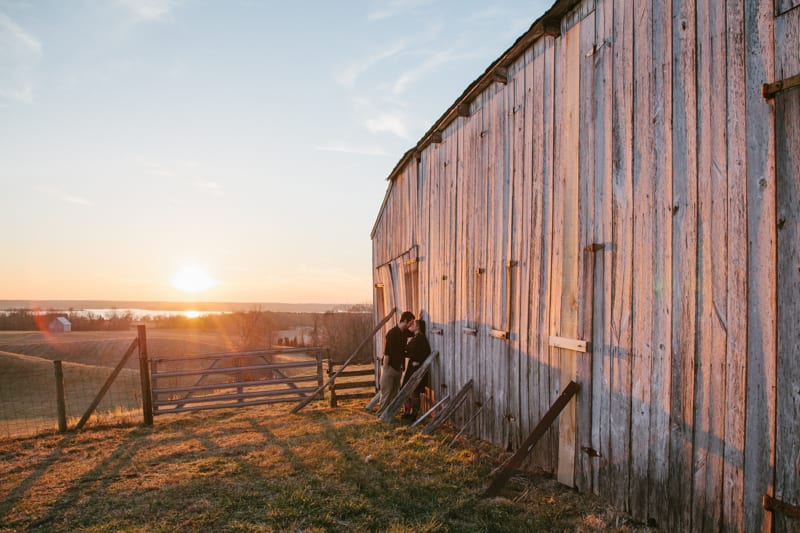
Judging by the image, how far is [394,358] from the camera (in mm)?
9773

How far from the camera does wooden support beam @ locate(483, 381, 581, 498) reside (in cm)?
501

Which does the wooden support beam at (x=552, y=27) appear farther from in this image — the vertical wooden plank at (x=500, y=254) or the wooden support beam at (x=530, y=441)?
the wooden support beam at (x=530, y=441)

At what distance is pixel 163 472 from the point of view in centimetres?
665

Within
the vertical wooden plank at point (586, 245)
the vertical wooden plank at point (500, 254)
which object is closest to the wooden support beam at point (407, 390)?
the vertical wooden plank at point (500, 254)

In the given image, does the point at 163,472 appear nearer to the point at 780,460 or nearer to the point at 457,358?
the point at 457,358

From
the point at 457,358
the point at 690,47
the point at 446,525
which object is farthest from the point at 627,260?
the point at 457,358

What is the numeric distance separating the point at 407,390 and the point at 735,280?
6.40 m

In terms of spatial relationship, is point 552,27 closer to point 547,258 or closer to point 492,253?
point 547,258

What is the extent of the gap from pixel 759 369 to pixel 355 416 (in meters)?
7.91

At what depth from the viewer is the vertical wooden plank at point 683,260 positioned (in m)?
3.84

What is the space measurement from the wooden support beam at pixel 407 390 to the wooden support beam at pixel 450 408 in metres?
1.16

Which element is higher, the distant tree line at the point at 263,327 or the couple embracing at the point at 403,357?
the couple embracing at the point at 403,357

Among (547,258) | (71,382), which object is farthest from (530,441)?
(71,382)

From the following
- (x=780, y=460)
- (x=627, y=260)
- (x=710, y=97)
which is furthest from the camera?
(x=627, y=260)
